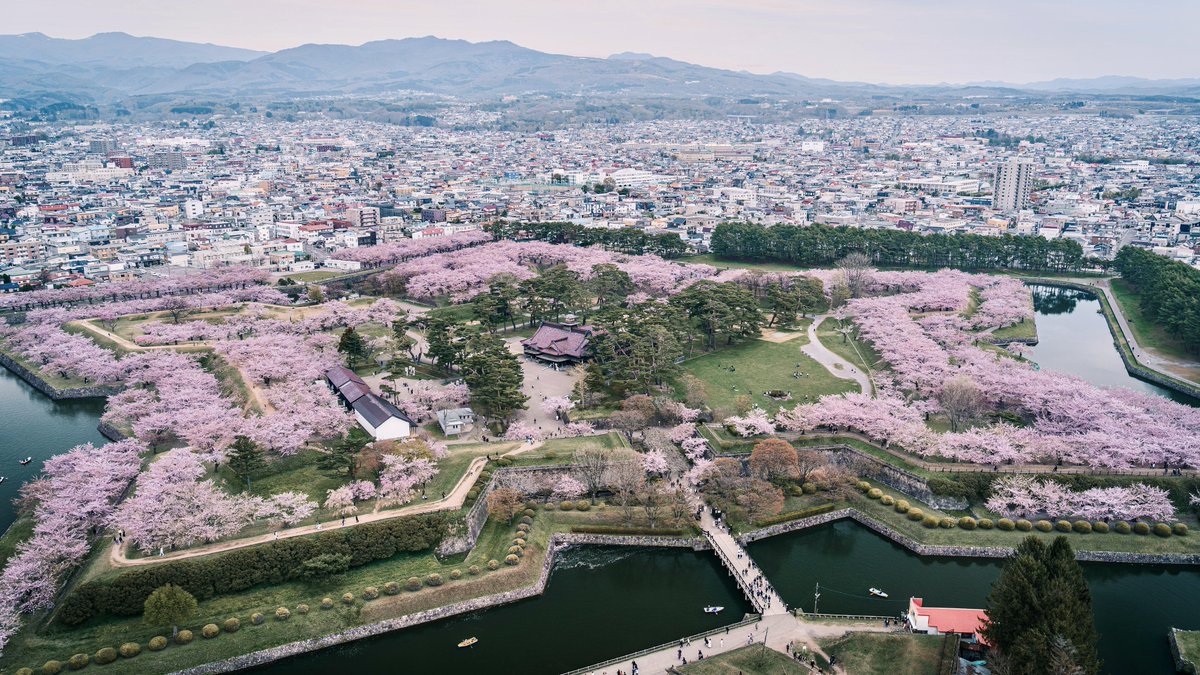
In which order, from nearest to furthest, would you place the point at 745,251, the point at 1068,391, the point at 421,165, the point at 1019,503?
the point at 1019,503
the point at 1068,391
the point at 745,251
the point at 421,165

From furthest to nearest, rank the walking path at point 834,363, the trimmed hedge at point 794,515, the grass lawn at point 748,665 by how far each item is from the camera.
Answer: the walking path at point 834,363
the trimmed hedge at point 794,515
the grass lawn at point 748,665

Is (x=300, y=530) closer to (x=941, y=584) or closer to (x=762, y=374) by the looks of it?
(x=941, y=584)

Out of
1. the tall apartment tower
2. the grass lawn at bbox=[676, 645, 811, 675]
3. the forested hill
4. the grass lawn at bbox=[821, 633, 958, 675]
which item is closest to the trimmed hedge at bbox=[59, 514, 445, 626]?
the grass lawn at bbox=[676, 645, 811, 675]

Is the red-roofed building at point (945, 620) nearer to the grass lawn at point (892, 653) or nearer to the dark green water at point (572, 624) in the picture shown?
the grass lawn at point (892, 653)

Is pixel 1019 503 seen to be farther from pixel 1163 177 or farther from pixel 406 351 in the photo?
pixel 1163 177

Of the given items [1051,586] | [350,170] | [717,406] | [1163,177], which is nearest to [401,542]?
[717,406]

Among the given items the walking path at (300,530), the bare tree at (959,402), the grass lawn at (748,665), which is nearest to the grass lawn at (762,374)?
the bare tree at (959,402)
